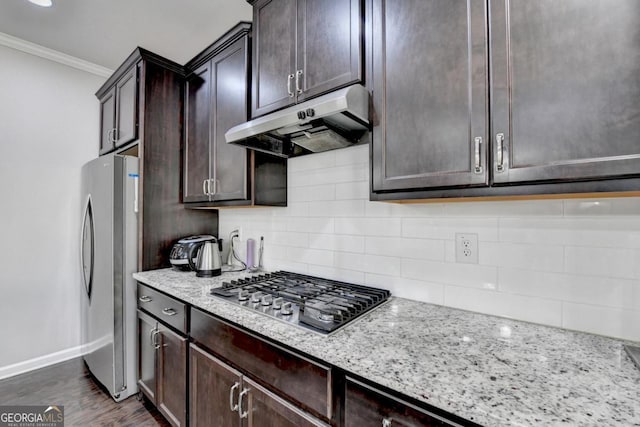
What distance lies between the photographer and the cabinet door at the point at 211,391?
1207 millimetres

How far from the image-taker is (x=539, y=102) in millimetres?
829

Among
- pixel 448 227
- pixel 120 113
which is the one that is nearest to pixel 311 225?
pixel 448 227

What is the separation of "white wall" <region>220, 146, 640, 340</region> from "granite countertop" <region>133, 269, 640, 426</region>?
0.30ft

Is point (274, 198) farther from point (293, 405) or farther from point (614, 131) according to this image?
point (614, 131)

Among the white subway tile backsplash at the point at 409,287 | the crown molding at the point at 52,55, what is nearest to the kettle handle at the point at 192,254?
the white subway tile backsplash at the point at 409,287

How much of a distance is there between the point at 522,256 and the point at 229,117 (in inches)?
70.3

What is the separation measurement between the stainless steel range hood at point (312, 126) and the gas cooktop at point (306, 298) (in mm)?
770

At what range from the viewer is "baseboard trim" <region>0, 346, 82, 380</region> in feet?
7.56

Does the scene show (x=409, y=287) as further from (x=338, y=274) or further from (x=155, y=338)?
(x=155, y=338)

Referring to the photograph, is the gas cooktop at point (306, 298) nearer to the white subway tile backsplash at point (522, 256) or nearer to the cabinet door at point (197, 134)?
the white subway tile backsplash at point (522, 256)

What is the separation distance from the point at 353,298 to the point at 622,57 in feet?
3.79

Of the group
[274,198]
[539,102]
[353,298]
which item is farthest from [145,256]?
[539,102]

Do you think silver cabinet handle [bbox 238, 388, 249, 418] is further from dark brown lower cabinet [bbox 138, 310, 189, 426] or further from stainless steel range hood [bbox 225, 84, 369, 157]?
stainless steel range hood [bbox 225, 84, 369, 157]

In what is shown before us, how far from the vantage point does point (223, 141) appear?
76.0 inches
